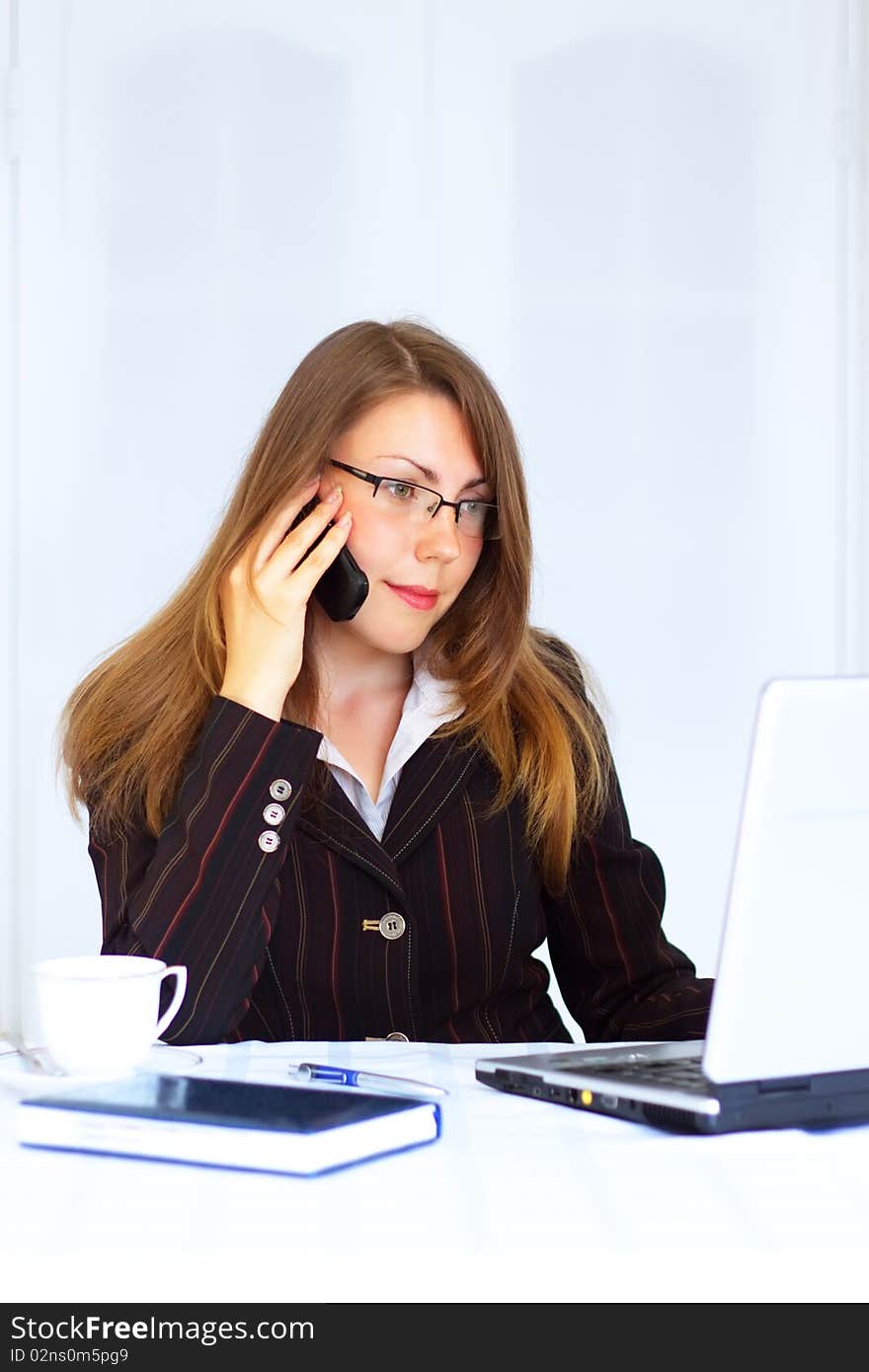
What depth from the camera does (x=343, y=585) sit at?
67.7 inches

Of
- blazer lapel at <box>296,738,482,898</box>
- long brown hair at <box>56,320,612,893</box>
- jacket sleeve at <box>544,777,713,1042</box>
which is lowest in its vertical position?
jacket sleeve at <box>544,777,713,1042</box>

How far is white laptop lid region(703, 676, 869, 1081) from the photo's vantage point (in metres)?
0.87

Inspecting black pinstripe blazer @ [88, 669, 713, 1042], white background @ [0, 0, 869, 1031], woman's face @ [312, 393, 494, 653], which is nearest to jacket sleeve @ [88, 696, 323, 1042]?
black pinstripe blazer @ [88, 669, 713, 1042]

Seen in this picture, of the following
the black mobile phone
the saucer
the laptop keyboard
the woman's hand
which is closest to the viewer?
the laptop keyboard

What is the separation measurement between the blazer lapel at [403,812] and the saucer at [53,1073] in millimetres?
422

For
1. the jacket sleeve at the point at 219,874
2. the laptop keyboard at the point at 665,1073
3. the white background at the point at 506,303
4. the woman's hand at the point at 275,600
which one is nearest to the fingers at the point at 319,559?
the woman's hand at the point at 275,600

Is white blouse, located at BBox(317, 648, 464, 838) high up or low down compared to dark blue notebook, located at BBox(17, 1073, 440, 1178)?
up

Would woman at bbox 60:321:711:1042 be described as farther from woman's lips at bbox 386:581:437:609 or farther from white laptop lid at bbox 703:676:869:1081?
white laptop lid at bbox 703:676:869:1081

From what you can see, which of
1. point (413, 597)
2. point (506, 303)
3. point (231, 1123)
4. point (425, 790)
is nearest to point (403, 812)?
point (425, 790)

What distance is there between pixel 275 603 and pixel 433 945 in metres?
0.42

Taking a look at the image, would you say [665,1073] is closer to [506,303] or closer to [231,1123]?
[231,1123]

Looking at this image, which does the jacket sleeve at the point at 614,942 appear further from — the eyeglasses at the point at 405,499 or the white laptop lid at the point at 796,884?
the white laptop lid at the point at 796,884

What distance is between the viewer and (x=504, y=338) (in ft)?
11.1

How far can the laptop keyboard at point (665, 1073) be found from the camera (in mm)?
1003
